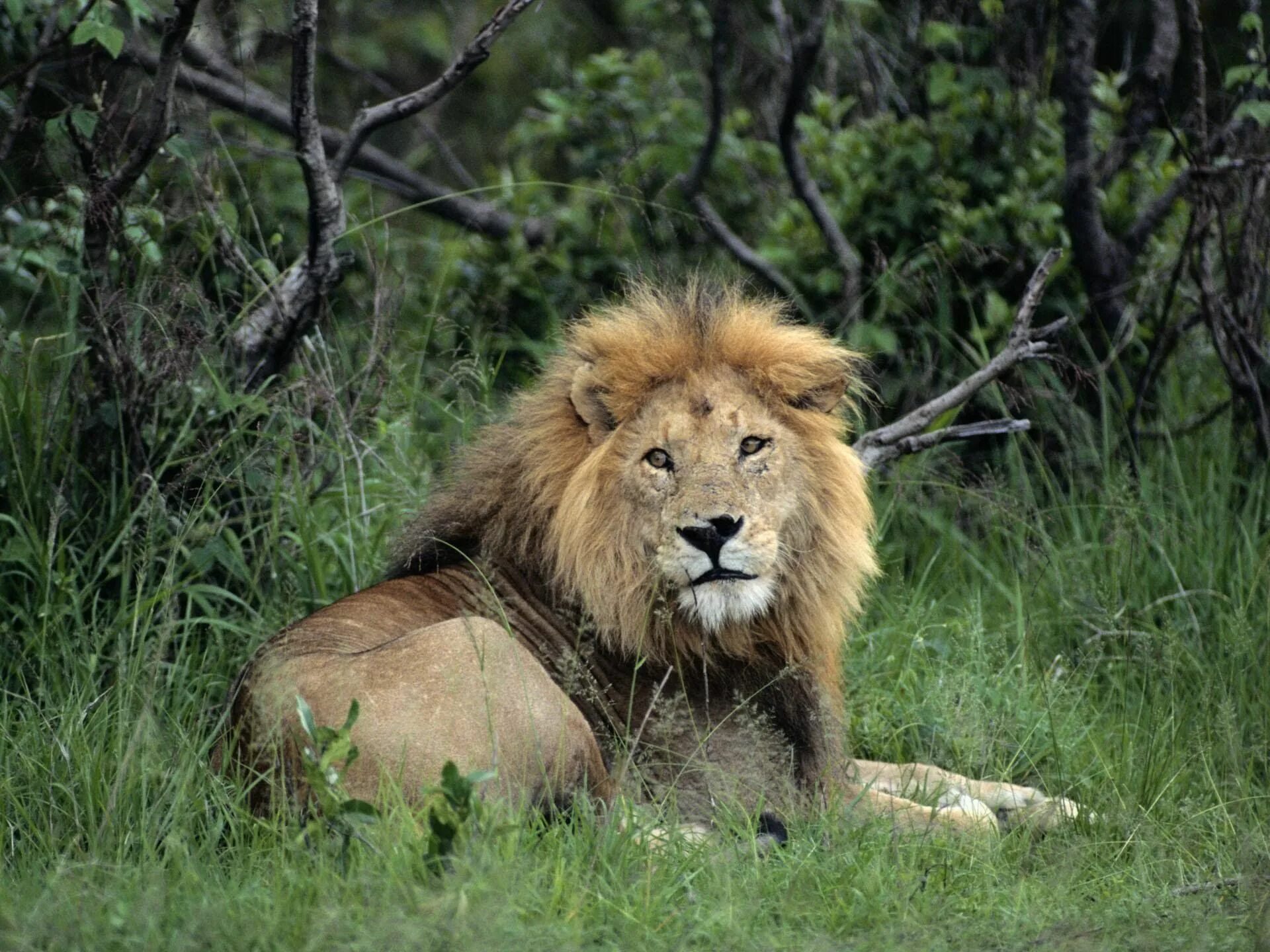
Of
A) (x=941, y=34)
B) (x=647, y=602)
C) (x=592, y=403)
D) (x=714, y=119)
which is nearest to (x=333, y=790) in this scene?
(x=647, y=602)

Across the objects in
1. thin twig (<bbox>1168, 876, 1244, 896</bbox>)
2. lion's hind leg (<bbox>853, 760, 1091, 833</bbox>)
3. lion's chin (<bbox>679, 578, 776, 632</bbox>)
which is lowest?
lion's hind leg (<bbox>853, 760, 1091, 833</bbox>)

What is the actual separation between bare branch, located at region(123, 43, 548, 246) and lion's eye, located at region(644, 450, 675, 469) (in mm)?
1749

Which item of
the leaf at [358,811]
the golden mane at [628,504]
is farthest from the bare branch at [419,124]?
the leaf at [358,811]

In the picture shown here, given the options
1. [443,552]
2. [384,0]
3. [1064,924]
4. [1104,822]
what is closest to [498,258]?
[443,552]

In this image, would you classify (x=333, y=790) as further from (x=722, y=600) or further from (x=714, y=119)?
(x=714, y=119)

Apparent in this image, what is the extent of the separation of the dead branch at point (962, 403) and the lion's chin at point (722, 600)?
1.08 m

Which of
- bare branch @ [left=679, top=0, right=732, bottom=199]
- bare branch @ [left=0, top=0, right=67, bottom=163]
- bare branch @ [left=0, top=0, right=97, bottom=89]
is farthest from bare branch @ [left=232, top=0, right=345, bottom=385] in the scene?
bare branch @ [left=679, top=0, right=732, bottom=199]

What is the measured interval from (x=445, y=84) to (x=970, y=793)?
7.64 ft

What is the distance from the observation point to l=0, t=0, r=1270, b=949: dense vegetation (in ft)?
10.0

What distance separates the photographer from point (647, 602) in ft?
12.0

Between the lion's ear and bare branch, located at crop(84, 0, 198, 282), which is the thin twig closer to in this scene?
the lion's ear

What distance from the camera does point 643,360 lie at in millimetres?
3799

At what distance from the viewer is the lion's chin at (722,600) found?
3590mm

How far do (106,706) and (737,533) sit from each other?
5.16 ft
